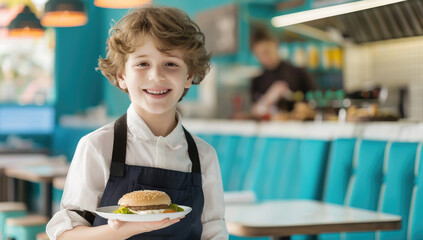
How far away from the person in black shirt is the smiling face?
5.11 metres

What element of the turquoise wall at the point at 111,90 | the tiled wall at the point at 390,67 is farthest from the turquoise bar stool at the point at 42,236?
the turquoise wall at the point at 111,90

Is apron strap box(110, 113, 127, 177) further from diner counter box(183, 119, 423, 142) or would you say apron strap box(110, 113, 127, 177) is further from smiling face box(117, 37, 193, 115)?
diner counter box(183, 119, 423, 142)

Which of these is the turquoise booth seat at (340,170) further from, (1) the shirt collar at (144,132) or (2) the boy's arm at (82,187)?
(2) the boy's arm at (82,187)

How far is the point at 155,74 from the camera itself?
146cm

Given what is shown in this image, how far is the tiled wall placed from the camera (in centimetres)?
688

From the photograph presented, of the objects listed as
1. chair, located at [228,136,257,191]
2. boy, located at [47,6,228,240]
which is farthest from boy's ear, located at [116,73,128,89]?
chair, located at [228,136,257,191]

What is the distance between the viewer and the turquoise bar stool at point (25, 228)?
4.30 metres

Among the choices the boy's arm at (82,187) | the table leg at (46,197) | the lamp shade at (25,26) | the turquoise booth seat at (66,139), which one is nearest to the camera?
the boy's arm at (82,187)

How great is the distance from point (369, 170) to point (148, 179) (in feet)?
6.61

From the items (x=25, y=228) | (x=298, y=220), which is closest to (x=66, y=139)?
(x=25, y=228)

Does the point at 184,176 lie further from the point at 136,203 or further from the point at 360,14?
the point at 360,14

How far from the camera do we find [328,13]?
173 inches

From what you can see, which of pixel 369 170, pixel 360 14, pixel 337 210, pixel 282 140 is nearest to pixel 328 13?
pixel 360 14

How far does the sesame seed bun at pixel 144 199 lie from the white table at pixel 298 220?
860mm
